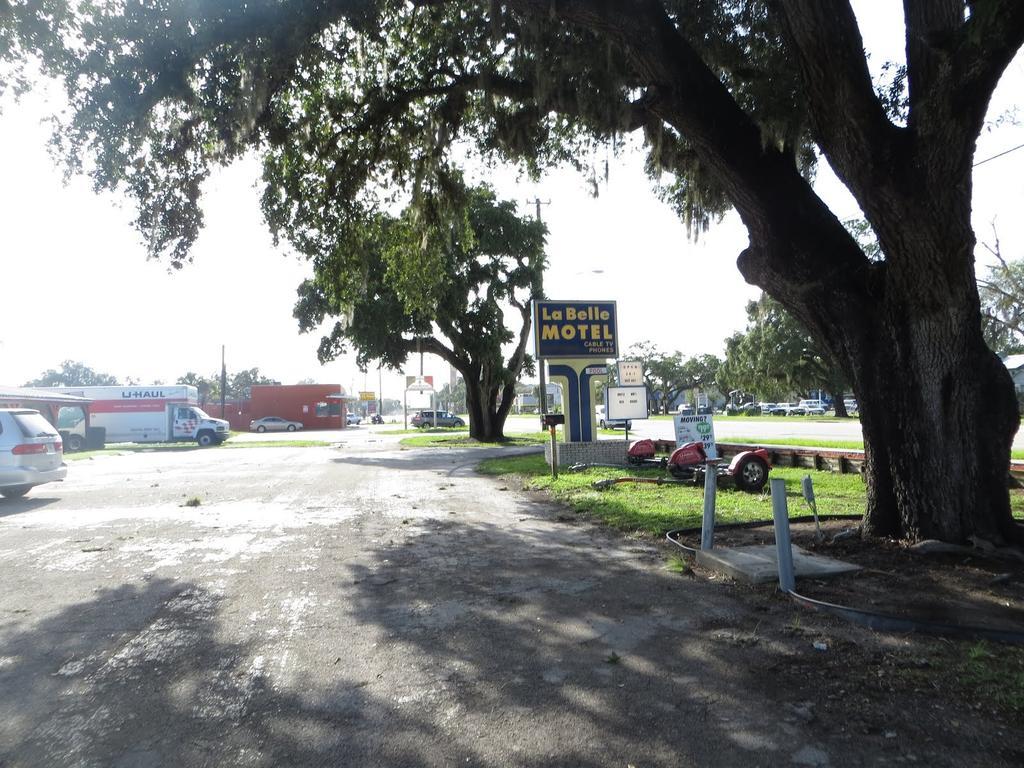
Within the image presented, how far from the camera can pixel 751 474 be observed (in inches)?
475

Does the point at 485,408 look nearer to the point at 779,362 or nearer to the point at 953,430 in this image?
the point at 953,430

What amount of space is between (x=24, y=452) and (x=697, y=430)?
11.6m

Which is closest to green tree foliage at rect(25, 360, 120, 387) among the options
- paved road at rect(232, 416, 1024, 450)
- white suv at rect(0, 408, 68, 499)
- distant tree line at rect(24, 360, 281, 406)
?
distant tree line at rect(24, 360, 281, 406)

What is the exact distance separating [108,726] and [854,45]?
25.1 feet

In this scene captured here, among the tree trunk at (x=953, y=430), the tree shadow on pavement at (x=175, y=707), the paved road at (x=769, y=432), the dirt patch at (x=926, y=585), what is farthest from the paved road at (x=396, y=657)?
the paved road at (x=769, y=432)

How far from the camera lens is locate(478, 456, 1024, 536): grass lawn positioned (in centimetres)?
912

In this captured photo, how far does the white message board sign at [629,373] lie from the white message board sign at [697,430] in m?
9.03

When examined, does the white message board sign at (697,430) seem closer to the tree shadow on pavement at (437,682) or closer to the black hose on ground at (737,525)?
the black hose on ground at (737,525)

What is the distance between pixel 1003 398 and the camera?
6.54 m

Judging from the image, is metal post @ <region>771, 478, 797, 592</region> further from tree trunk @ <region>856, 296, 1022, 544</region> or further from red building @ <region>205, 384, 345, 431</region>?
red building @ <region>205, 384, 345, 431</region>

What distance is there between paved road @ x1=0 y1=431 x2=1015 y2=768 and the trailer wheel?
406 cm

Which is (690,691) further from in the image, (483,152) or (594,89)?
(483,152)

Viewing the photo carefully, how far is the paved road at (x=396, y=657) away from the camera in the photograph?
3.36 metres

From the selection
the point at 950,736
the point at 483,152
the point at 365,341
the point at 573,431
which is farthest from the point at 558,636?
the point at 365,341
